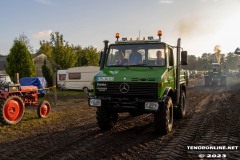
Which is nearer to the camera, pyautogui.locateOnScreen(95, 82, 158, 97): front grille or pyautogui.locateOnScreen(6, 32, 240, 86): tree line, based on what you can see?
pyautogui.locateOnScreen(95, 82, 158, 97): front grille

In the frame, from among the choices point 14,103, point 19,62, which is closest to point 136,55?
point 14,103

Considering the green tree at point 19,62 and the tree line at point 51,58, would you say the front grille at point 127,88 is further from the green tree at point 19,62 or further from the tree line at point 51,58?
the green tree at point 19,62

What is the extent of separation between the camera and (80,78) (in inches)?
1026

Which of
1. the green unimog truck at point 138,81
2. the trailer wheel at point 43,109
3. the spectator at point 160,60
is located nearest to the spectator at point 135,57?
the green unimog truck at point 138,81

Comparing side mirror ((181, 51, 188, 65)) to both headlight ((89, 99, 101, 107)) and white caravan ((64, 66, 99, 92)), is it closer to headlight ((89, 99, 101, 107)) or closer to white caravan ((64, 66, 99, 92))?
headlight ((89, 99, 101, 107))

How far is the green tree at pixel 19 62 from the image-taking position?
2678 cm

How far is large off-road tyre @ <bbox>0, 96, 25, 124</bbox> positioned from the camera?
8.74m

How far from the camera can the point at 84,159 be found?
5.24 meters

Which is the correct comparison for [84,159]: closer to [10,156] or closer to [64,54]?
[10,156]

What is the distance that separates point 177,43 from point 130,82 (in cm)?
244

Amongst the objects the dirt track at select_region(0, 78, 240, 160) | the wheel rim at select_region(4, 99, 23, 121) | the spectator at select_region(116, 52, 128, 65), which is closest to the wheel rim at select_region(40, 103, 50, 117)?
the wheel rim at select_region(4, 99, 23, 121)

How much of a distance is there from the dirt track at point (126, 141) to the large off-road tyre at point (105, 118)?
7.6 inches

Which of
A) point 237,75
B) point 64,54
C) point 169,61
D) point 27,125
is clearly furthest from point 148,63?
point 237,75

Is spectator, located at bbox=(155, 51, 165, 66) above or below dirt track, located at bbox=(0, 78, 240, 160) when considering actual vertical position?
above
